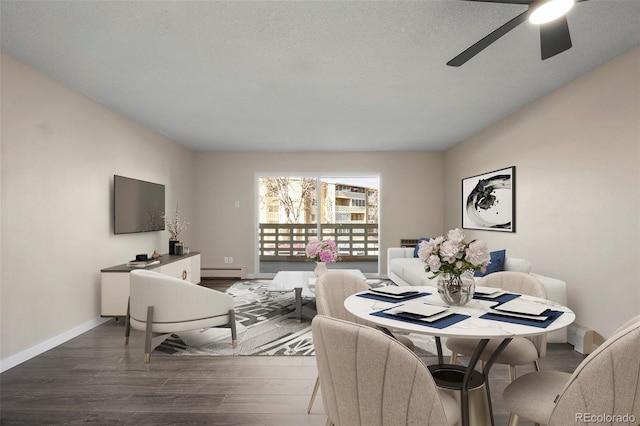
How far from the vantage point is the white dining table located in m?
1.46

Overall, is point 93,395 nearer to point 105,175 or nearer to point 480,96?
point 105,175

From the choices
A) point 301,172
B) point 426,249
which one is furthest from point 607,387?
point 301,172

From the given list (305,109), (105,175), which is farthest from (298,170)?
(105,175)

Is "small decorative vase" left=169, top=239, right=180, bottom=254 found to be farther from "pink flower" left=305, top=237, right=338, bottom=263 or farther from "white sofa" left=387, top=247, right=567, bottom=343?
"white sofa" left=387, top=247, right=567, bottom=343

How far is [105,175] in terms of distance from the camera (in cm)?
432

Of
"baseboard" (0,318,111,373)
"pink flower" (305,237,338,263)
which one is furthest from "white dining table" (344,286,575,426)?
"baseboard" (0,318,111,373)

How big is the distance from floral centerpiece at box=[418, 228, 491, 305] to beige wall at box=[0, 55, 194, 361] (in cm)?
315

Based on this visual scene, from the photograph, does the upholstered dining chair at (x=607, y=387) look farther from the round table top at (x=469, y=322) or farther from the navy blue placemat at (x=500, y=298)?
the navy blue placemat at (x=500, y=298)

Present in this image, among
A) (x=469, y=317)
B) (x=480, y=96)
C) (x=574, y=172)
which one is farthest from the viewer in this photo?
(x=480, y=96)

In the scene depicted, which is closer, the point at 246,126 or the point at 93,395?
the point at 93,395

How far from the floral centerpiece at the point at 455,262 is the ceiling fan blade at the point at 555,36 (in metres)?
1.14

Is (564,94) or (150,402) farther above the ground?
(564,94)

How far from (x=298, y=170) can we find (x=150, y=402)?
5347 mm

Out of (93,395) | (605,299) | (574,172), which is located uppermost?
(574,172)
